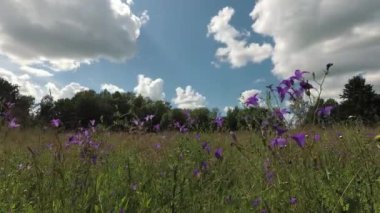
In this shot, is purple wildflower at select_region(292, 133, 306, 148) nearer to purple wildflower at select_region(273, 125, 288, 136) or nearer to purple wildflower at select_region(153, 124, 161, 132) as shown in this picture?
purple wildflower at select_region(273, 125, 288, 136)

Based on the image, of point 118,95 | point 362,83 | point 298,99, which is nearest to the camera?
point 298,99

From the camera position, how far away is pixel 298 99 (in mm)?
2338

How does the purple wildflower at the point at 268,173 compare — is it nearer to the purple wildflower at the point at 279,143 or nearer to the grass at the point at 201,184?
the grass at the point at 201,184

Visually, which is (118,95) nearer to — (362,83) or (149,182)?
(362,83)

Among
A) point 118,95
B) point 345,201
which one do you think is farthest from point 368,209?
point 118,95

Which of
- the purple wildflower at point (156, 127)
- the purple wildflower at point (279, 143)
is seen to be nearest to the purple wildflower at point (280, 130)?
the purple wildflower at point (279, 143)

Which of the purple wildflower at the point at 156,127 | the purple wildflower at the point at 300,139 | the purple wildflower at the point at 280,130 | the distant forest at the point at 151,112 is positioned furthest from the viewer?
the purple wildflower at the point at 156,127

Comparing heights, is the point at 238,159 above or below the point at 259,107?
below

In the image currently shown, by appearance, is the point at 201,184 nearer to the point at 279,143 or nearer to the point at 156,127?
the point at 279,143

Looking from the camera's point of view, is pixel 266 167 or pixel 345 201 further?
pixel 266 167

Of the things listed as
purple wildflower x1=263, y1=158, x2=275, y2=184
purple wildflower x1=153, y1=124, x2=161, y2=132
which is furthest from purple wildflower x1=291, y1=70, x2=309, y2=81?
purple wildflower x1=153, y1=124, x2=161, y2=132

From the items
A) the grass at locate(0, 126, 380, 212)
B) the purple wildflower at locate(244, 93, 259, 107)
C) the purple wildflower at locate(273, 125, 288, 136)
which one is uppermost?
the purple wildflower at locate(244, 93, 259, 107)

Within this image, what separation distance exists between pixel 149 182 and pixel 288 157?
1.31 m

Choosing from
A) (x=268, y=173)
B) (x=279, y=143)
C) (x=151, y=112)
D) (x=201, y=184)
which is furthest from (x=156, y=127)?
(x=279, y=143)
